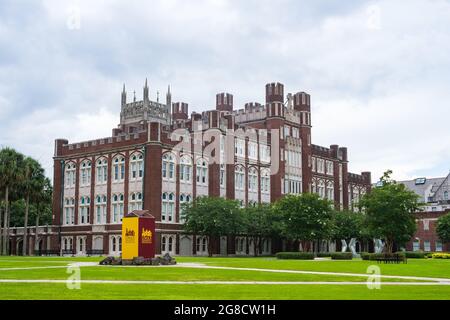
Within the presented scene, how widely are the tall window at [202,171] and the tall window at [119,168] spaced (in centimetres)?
973

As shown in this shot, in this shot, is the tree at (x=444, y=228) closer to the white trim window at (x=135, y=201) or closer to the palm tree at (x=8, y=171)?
the white trim window at (x=135, y=201)

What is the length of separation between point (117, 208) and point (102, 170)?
575 centimetres

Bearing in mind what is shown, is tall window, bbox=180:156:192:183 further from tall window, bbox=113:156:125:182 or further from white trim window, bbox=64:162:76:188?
white trim window, bbox=64:162:76:188

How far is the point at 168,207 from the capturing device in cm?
7706

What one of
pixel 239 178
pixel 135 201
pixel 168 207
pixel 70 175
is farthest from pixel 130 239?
pixel 239 178

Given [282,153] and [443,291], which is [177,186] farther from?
[443,291]

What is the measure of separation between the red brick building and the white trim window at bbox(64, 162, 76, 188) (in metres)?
0.14

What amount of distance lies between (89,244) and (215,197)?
55.5 feet

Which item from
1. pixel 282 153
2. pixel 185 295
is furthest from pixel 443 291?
pixel 282 153

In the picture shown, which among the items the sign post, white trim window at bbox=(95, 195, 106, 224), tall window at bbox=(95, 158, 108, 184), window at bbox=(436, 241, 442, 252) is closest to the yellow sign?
the sign post

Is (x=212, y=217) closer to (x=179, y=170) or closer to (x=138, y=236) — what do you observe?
(x=179, y=170)

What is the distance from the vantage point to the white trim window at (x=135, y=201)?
250 feet

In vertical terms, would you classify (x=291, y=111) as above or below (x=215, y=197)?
above

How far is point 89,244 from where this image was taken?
79.1 meters
